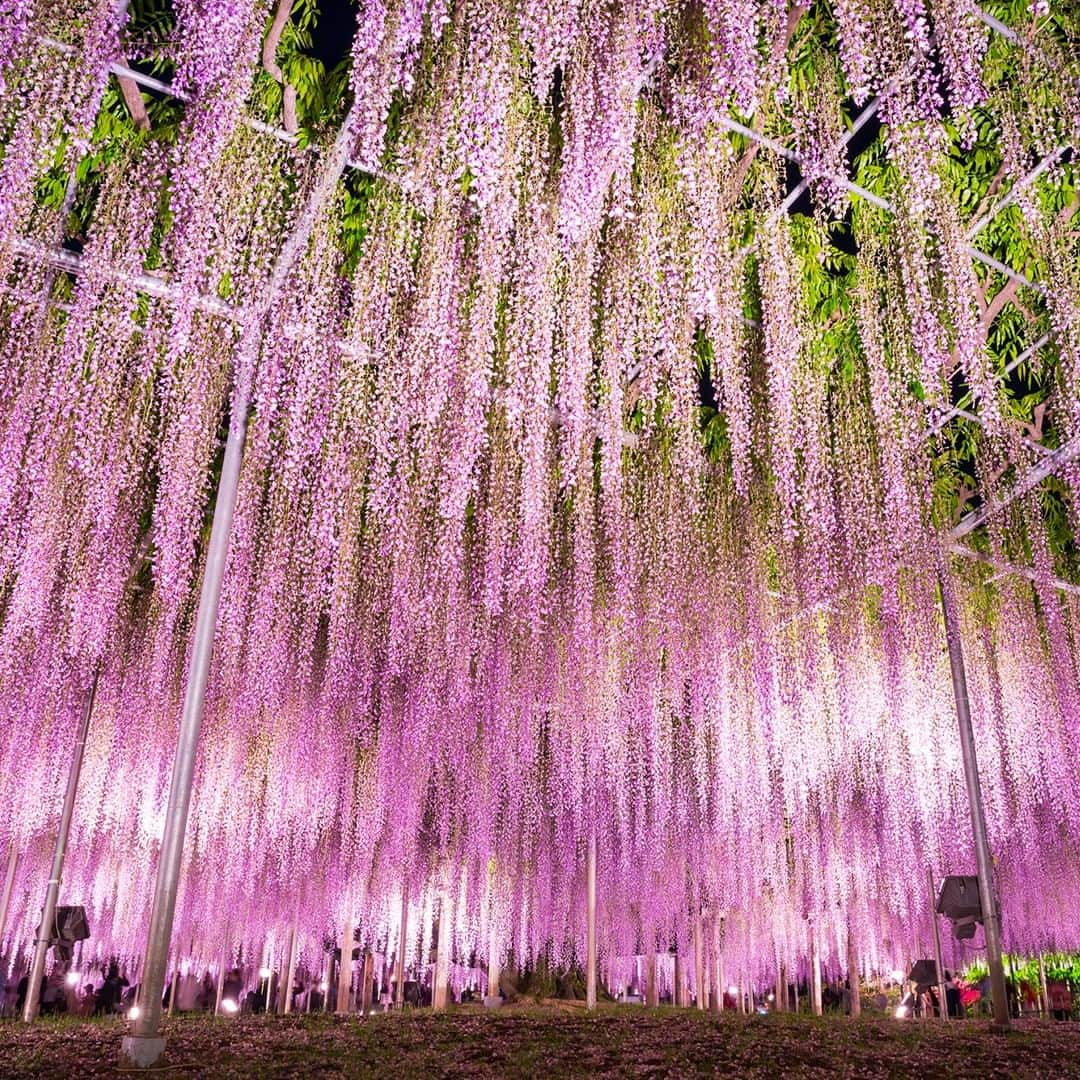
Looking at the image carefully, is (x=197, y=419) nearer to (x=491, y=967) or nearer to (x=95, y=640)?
(x=95, y=640)

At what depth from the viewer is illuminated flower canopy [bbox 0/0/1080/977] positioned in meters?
3.75

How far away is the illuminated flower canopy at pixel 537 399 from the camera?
12.3ft

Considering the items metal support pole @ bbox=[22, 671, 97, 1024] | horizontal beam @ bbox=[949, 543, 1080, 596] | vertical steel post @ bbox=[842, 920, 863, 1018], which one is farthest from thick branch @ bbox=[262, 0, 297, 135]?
vertical steel post @ bbox=[842, 920, 863, 1018]

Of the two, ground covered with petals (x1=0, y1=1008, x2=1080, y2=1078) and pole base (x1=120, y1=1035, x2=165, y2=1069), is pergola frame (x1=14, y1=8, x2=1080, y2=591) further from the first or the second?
ground covered with petals (x1=0, y1=1008, x2=1080, y2=1078)

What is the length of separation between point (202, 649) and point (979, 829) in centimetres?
624

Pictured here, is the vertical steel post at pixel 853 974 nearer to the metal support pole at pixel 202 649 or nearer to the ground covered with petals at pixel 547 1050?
the ground covered with petals at pixel 547 1050

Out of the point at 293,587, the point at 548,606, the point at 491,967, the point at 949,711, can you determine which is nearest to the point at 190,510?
the point at 293,587

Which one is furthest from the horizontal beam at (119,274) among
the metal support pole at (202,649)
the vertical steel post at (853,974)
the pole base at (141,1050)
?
the vertical steel post at (853,974)

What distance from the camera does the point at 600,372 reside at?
5438 mm

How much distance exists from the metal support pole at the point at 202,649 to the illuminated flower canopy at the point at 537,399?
101 mm

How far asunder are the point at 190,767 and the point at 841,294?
5116 millimetres

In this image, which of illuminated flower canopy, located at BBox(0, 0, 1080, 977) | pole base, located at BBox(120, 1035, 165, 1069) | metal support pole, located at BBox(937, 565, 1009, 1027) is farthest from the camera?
metal support pole, located at BBox(937, 565, 1009, 1027)

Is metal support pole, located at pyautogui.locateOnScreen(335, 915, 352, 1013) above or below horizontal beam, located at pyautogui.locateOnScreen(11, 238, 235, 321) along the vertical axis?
below

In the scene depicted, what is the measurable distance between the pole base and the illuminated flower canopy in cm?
318
